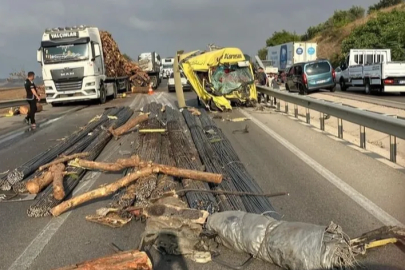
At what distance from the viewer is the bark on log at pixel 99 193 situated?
609 centimetres

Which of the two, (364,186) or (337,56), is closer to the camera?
(364,186)

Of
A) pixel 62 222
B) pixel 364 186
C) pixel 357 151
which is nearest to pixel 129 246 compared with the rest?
pixel 62 222

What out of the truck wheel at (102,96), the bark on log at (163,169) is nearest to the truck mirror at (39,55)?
the truck wheel at (102,96)

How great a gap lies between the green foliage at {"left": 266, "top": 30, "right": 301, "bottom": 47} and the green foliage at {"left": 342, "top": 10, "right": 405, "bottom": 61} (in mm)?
44699

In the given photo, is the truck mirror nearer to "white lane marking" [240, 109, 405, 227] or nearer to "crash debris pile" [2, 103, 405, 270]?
"crash debris pile" [2, 103, 405, 270]

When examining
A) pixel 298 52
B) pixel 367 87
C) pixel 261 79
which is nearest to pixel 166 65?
pixel 298 52

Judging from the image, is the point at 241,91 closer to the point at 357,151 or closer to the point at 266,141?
the point at 266,141

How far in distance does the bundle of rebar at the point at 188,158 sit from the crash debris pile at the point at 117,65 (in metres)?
17.9

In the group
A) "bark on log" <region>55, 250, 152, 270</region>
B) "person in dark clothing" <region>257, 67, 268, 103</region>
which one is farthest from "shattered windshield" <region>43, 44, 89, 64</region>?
"bark on log" <region>55, 250, 152, 270</region>

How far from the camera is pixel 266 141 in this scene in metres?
11.3

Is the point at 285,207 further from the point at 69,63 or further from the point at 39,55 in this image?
the point at 39,55

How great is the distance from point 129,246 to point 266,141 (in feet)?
22.3

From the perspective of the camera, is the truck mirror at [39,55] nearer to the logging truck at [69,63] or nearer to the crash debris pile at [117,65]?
the logging truck at [69,63]

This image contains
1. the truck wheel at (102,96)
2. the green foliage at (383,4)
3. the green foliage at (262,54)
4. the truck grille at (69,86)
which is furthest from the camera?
the green foliage at (262,54)
